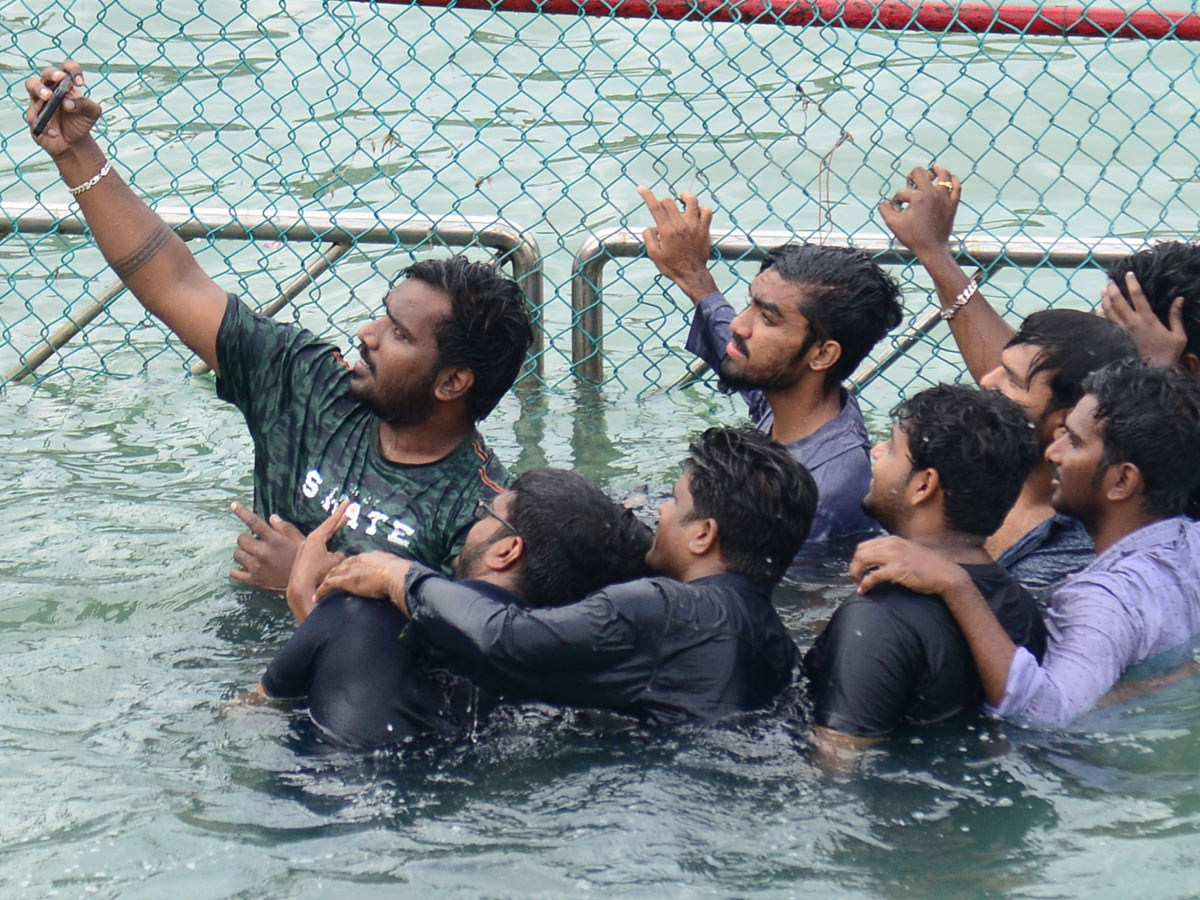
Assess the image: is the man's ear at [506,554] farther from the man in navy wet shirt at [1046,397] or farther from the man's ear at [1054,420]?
the man's ear at [1054,420]

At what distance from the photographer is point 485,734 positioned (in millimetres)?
3898

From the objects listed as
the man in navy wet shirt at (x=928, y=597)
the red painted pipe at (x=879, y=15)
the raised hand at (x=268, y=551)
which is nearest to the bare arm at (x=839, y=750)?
the man in navy wet shirt at (x=928, y=597)

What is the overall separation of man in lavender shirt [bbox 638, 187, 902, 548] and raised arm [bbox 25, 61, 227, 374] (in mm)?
1578

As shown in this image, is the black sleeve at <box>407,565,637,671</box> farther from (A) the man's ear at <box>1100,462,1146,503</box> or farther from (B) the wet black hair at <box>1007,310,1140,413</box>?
(B) the wet black hair at <box>1007,310,1140,413</box>

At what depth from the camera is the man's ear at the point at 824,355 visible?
476cm

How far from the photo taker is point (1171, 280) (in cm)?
489

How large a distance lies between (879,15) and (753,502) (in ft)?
8.10

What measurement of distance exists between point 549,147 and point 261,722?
4895mm

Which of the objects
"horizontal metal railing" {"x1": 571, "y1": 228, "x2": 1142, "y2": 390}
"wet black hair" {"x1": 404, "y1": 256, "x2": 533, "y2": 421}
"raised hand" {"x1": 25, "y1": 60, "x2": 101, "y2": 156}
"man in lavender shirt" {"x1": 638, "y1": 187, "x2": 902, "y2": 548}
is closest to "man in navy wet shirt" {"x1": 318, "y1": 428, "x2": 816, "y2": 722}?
"wet black hair" {"x1": 404, "y1": 256, "x2": 533, "y2": 421}

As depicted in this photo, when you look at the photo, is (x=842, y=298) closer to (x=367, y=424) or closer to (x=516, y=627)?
(x=367, y=424)

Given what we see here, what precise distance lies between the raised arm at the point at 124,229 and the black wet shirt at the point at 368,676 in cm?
96

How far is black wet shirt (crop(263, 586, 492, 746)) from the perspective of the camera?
3.73 metres

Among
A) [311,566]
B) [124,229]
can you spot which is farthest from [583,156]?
[311,566]

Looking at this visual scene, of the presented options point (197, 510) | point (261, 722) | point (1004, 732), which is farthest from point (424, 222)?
point (1004, 732)
